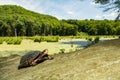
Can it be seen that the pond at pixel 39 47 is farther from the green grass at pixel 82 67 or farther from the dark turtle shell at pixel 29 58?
the green grass at pixel 82 67

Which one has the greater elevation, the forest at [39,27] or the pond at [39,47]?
the forest at [39,27]

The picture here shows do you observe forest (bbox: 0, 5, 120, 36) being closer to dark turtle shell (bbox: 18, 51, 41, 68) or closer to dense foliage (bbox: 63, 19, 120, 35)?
dense foliage (bbox: 63, 19, 120, 35)

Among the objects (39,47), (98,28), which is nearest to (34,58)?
(39,47)

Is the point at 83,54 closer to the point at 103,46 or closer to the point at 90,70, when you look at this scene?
the point at 103,46

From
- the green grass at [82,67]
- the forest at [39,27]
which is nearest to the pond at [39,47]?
Answer: the green grass at [82,67]

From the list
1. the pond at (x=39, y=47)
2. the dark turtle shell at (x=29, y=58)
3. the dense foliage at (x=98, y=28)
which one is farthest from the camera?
the dense foliage at (x=98, y=28)

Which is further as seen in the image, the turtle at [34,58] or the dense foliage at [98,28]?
the dense foliage at [98,28]

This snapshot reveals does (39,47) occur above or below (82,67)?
below

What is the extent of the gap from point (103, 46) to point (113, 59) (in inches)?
67.9

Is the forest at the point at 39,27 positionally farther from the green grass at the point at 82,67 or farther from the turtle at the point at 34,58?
the green grass at the point at 82,67

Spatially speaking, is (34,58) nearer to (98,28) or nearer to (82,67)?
(82,67)

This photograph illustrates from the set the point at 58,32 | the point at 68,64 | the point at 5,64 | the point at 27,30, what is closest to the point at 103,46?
the point at 68,64

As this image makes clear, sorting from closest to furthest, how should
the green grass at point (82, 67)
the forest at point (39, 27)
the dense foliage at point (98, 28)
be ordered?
the green grass at point (82, 67)
the forest at point (39, 27)
the dense foliage at point (98, 28)

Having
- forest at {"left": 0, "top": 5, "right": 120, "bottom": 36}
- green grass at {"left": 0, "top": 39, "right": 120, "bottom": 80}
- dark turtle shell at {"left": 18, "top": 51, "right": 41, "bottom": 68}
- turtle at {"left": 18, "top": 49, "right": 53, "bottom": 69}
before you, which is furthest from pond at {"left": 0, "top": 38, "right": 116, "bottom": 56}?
forest at {"left": 0, "top": 5, "right": 120, "bottom": 36}
